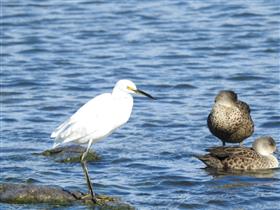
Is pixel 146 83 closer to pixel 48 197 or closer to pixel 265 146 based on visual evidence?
pixel 265 146

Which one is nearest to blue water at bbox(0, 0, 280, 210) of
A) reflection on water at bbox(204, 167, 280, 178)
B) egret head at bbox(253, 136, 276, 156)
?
reflection on water at bbox(204, 167, 280, 178)

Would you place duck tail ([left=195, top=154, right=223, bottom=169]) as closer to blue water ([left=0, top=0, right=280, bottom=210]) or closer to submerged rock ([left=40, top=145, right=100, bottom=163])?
blue water ([left=0, top=0, right=280, bottom=210])

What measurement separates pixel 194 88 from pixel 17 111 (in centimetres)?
299

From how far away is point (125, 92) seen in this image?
10594mm

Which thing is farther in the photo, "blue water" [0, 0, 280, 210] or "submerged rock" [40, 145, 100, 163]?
"submerged rock" [40, 145, 100, 163]

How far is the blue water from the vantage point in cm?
1153

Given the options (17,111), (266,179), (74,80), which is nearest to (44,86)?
(74,80)

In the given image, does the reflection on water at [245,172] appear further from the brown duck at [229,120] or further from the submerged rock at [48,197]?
the submerged rock at [48,197]

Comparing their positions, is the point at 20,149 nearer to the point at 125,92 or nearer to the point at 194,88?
the point at 125,92

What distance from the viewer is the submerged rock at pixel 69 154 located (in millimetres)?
12508

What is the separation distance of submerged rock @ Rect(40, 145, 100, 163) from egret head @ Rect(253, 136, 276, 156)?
1.95 m

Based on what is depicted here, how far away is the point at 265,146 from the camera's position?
12297 millimetres

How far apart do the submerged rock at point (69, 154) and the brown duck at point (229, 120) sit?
1566 mm

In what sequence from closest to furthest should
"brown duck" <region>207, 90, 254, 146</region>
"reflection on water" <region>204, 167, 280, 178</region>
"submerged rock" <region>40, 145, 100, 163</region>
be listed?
"reflection on water" <region>204, 167, 280, 178</region> → "submerged rock" <region>40, 145, 100, 163</region> → "brown duck" <region>207, 90, 254, 146</region>
